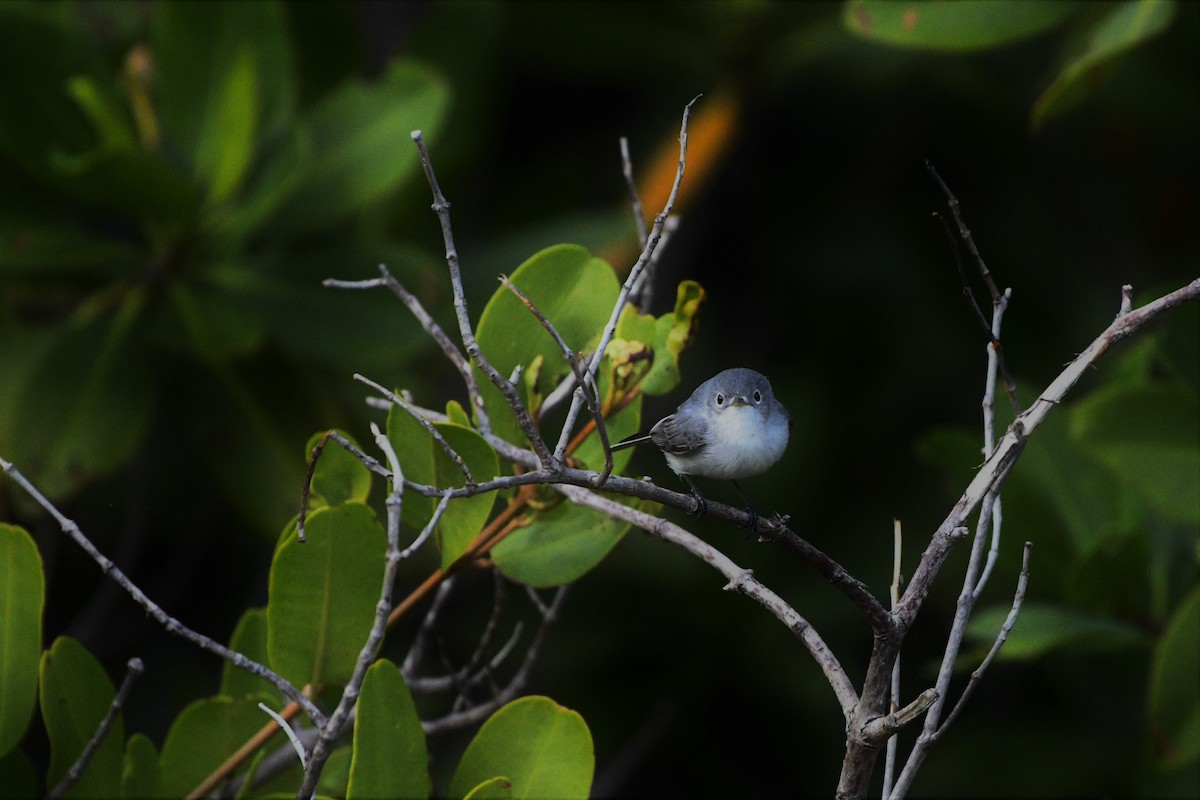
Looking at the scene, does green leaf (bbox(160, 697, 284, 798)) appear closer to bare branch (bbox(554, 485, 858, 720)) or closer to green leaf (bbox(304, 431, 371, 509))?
green leaf (bbox(304, 431, 371, 509))

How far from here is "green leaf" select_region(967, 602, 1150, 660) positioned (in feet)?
8.23

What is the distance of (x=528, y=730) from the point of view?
1.82 metres

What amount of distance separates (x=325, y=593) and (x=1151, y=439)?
1666 millimetres

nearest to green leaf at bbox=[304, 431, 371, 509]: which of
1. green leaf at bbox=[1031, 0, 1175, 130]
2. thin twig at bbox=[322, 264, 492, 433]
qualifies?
thin twig at bbox=[322, 264, 492, 433]

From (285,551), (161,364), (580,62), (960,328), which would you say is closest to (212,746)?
(285,551)

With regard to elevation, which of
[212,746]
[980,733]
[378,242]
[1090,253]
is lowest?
[212,746]

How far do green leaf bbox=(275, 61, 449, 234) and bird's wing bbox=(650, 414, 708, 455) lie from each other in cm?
127

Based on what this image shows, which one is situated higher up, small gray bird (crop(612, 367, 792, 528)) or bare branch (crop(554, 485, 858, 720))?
small gray bird (crop(612, 367, 792, 528))

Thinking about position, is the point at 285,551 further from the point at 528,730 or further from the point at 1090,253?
the point at 1090,253

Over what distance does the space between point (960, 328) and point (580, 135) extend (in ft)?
5.30

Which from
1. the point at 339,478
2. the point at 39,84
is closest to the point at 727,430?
the point at 339,478

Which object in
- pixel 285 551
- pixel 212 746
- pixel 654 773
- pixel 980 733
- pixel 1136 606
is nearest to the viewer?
pixel 285 551

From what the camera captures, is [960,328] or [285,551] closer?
[285,551]

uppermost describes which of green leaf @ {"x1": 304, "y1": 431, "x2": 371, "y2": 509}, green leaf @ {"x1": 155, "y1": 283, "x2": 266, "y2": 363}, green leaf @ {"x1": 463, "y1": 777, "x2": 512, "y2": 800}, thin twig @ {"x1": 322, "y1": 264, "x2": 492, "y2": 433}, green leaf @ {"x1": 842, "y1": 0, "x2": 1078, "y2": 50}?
green leaf @ {"x1": 842, "y1": 0, "x2": 1078, "y2": 50}
